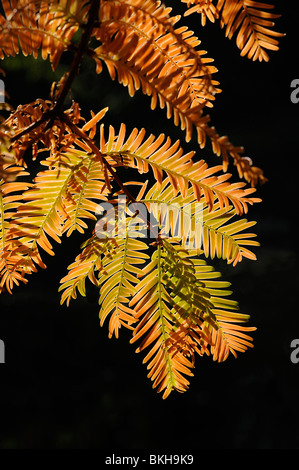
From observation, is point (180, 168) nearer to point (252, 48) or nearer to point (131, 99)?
point (252, 48)

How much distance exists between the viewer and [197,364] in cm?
145

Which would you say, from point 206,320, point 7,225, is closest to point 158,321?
point 206,320

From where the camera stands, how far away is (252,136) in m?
1.48

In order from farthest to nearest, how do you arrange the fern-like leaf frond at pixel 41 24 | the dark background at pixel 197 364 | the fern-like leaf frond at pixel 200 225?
1. the dark background at pixel 197 364
2. the fern-like leaf frond at pixel 200 225
3. the fern-like leaf frond at pixel 41 24

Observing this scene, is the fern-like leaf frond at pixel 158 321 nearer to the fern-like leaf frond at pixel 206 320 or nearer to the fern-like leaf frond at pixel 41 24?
the fern-like leaf frond at pixel 206 320

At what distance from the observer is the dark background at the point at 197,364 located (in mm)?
1443

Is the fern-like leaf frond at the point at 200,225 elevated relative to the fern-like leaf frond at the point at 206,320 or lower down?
elevated

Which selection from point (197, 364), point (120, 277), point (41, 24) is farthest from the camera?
point (197, 364)

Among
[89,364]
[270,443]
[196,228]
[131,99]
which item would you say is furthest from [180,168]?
[270,443]

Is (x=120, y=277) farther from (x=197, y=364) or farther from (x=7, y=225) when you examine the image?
(x=197, y=364)

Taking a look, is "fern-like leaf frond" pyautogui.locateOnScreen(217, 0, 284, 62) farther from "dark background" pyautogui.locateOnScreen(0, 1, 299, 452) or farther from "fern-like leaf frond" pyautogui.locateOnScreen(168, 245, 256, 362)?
"dark background" pyautogui.locateOnScreen(0, 1, 299, 452)

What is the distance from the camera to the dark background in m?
1.44

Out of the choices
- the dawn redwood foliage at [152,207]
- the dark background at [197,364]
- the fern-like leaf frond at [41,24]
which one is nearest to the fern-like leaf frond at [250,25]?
the dawn redwood foliage at [152,207]

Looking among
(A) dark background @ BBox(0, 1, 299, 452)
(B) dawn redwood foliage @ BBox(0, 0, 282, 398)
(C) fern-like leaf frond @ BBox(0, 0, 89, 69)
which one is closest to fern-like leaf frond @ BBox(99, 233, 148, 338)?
(B) dawn redwood foliage @ BBox(0, 0, 282, 398)
